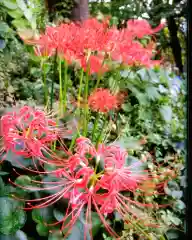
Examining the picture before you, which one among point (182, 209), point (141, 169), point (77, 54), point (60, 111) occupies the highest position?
point (77, 54)

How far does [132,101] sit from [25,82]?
295 mm

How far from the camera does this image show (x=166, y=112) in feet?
3.35

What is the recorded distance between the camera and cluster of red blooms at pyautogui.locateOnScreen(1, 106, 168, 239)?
58 centimetres

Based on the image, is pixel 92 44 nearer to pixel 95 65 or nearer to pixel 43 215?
pixel 95 65

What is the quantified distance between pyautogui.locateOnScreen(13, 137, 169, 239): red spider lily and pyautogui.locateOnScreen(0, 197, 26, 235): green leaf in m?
0.02

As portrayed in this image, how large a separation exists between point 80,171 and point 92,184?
0.10ft

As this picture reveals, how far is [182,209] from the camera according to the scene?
828mm

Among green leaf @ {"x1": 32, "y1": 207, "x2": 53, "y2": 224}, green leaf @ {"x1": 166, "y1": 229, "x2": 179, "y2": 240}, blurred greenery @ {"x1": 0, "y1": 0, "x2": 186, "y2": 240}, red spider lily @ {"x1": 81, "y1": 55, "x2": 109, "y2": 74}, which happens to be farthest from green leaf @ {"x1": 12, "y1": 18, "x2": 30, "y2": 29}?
green leaf @ {"x1": 166, "y1": 229, "x2": 179, "y2": 240}

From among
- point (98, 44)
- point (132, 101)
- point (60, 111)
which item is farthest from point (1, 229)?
point (132, 101)

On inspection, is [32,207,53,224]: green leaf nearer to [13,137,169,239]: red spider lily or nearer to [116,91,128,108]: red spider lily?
[13,137,169,239]: red spider lily

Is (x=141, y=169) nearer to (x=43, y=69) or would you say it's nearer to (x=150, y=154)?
(x=150, y=154)

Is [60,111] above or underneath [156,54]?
underneath

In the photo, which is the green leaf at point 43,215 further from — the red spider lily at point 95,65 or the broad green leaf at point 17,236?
the red spider lily at point 95,65

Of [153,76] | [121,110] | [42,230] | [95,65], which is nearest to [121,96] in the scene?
[121,110]
